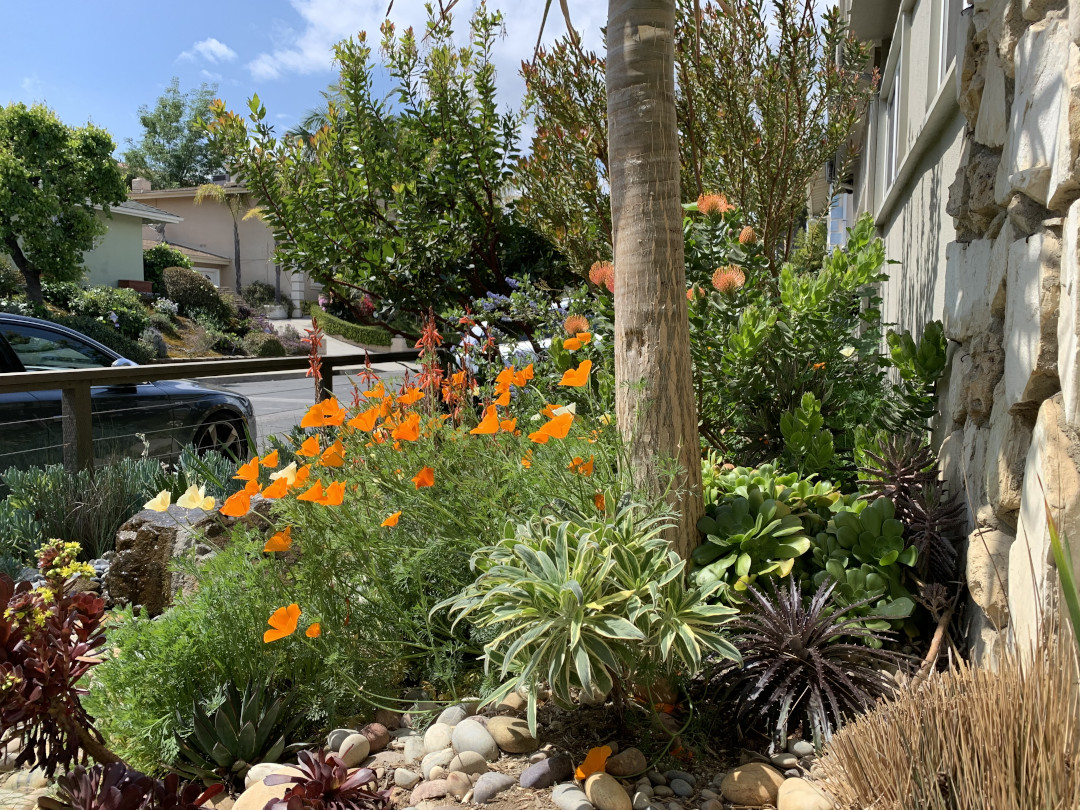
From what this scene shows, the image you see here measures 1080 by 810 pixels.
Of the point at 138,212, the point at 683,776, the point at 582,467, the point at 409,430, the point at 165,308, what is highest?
the point at 138,212

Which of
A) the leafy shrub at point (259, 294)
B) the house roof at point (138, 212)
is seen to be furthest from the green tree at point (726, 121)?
the leafy shrub at point (259, 294)

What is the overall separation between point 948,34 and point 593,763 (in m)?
3.77

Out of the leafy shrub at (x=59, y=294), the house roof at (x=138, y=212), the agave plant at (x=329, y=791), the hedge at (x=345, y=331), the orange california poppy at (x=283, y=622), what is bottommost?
the agave plant at (x=329, y=791)

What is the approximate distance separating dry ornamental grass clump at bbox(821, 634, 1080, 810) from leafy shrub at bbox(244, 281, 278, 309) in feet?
124

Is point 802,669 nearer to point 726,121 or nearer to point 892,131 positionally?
point 726,121

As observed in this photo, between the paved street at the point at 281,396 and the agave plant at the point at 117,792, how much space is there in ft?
19.1

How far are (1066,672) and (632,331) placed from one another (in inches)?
60.9

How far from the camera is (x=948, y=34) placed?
3.71 m

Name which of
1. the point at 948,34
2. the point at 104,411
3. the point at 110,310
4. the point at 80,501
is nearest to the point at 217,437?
the point at 104,411

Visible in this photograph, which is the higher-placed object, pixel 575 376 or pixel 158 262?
pixel 158 262

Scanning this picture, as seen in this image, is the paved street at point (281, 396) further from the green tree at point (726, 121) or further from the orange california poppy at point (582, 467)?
the orange california poppy at point (582, 467)

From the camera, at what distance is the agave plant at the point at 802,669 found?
2008mm

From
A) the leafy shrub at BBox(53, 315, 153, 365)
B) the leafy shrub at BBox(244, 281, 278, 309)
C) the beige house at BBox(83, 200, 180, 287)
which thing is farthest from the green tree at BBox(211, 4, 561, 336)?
the leafy shrub at BBox(244, 281, 278, 309)

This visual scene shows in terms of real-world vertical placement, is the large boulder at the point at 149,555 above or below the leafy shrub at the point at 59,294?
below
